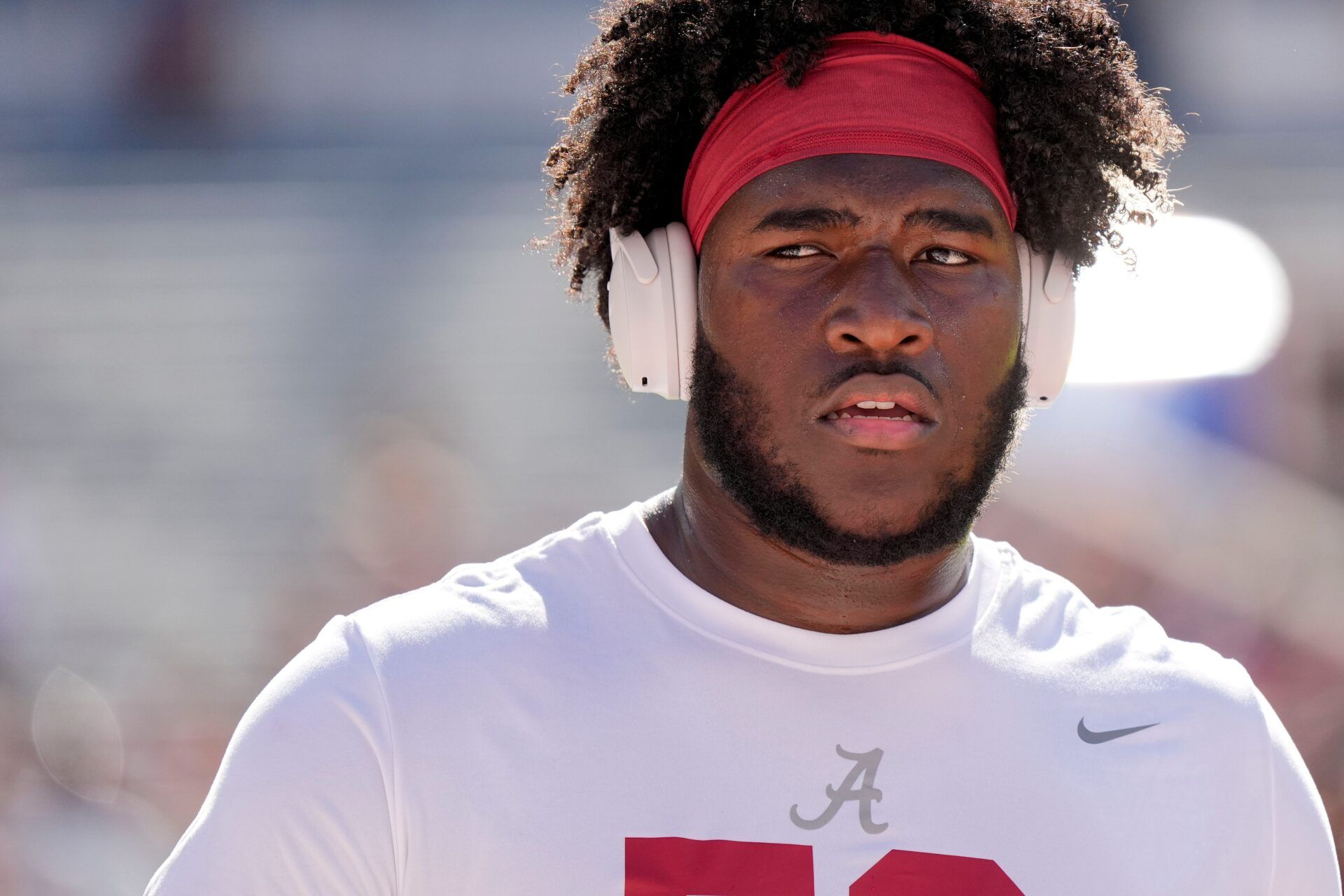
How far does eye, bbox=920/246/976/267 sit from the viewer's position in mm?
2137

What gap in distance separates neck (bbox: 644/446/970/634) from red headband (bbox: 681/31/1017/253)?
49 cm

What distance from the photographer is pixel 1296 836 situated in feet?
6.47

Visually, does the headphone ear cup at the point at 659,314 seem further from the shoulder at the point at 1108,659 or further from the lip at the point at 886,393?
the shoulder at the point at 1108,659

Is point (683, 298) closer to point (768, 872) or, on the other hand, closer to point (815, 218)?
point (815, 218)

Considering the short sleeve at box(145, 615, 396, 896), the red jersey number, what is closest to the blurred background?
the short sleeve at box(145, 615, 396, 896)

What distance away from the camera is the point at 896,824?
5.97ft

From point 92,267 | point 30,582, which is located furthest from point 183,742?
point 92,267

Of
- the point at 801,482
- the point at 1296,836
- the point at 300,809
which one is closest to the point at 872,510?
the point at 801,482

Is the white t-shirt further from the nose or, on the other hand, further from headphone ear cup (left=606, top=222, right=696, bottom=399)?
the nose

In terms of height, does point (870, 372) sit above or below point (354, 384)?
above

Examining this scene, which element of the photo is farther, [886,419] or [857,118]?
[857,118]

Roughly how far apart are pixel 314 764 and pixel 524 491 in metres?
4.43

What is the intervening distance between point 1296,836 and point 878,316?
94 cm

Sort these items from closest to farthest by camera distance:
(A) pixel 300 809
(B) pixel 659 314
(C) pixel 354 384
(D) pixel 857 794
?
(A) pixel 300 809
(D) pixel 857 794
(B) pixel 659 314
(C) pixel 354 384
